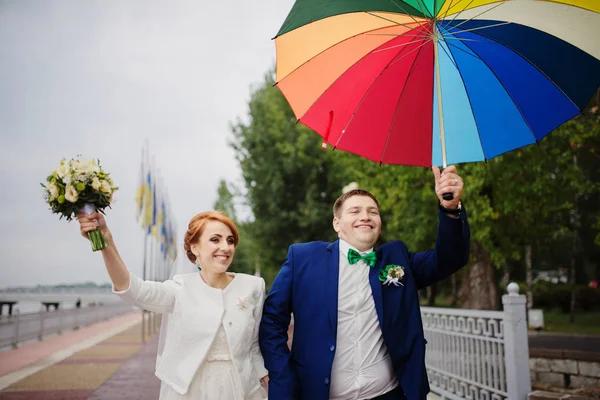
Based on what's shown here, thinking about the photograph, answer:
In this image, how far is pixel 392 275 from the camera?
313 centimetres

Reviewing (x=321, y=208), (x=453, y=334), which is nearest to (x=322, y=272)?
(x=453, y=334)

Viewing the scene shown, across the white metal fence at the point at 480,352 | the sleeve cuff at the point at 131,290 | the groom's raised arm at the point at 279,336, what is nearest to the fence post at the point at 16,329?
the white metal fence at the point at 480,352

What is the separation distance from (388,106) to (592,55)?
1.24 meters

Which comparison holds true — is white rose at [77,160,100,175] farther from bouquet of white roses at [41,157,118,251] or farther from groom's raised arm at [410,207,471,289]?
groom's raised arm at [410,207,471,289]

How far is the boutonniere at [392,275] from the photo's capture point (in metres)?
3.13

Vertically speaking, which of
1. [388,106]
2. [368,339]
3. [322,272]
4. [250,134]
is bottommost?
[368,339]

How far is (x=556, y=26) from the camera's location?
3.15m

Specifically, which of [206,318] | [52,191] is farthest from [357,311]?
[52,191]

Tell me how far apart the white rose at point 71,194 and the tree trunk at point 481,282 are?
12.7m

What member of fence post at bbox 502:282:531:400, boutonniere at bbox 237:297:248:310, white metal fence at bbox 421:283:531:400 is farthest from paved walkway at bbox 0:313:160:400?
boutonniere at bbox 237:297:248:310

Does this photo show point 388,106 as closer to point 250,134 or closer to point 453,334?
point 453,334

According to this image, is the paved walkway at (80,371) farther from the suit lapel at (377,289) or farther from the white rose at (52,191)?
the suit lapel at (377,289)

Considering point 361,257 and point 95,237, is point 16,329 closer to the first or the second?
point 95,237

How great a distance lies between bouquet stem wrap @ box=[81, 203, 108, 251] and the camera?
2.94 meters
